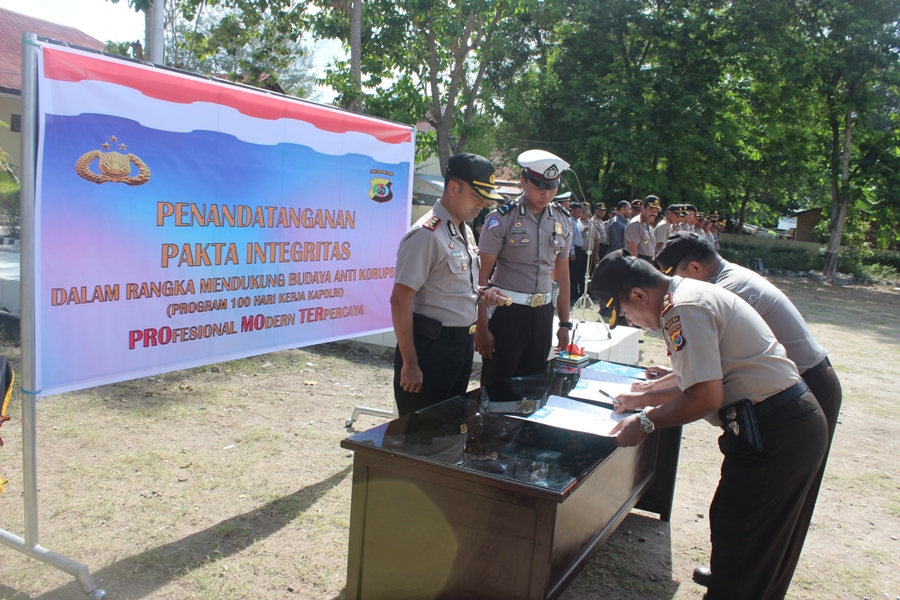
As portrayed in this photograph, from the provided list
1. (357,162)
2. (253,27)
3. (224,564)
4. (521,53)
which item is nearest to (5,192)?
(253,27)

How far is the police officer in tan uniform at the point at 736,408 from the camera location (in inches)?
83.4

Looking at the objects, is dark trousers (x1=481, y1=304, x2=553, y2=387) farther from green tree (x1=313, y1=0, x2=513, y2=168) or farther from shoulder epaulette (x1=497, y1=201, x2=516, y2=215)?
green tree (x1=313, y1=0, x2=513, y2=168)

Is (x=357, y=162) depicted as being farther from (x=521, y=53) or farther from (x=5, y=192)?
(x=521, y=53)

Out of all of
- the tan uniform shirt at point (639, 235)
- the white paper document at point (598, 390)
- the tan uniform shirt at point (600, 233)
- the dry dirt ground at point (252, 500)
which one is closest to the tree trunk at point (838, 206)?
the tan uniform shirt at point (600, 233)

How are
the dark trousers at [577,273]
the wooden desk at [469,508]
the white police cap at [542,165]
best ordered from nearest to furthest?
the wooden desk at [469,508] < the white police cap at [542,165] < the dark trousers at [577,273]

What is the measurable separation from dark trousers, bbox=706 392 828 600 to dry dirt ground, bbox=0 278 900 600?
2.30ft

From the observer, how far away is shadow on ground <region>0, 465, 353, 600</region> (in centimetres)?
274

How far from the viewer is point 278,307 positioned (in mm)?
3691

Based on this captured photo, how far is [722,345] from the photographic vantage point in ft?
7.18

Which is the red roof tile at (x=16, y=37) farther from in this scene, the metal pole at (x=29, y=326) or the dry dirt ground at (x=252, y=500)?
the metal pole at (x=29, y=326)

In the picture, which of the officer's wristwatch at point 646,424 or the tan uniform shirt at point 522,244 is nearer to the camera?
the officer's wristwatch at point 646,424

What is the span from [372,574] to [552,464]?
75cm

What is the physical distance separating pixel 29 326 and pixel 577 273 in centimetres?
1080

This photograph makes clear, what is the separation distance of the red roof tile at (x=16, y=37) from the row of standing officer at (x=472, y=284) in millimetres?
15730
